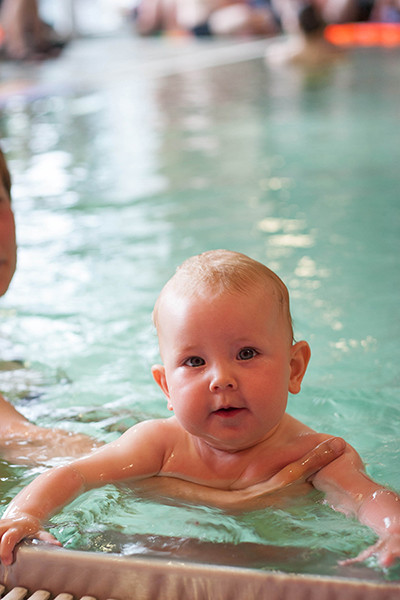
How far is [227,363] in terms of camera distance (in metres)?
1.76

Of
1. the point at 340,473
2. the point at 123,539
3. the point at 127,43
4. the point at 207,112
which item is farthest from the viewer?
the point at 127,43

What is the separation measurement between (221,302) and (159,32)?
19472 millimetres

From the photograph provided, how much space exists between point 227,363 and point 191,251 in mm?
2580

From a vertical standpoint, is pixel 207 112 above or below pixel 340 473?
below

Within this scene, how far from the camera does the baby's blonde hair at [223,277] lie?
1.80 metres

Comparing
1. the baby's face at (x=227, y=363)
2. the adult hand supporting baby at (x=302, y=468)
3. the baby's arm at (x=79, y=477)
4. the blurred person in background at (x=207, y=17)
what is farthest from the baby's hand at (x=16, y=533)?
the blurred person in background at (x=207, y=17)

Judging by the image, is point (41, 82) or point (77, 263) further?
point (41, 82)

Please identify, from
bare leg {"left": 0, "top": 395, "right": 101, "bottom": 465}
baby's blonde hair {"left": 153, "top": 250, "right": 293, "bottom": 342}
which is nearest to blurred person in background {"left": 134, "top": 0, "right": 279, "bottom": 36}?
bare leg {"left": 0, "top": 395, "right": 101, "bottom": 465}

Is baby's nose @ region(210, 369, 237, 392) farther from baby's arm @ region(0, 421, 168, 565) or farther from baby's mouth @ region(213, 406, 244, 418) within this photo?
baby's arm @ region(0, 421, 168, 565)

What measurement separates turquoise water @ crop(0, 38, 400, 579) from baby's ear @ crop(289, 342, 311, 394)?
256mm

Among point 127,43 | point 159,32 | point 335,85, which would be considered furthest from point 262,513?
point 159,32

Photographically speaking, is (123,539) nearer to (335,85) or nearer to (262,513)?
(262,513)

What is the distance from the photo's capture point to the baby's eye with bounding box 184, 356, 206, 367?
1792 millimetres

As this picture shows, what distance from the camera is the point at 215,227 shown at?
4746 mm
